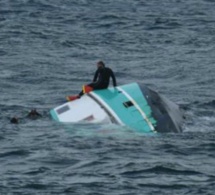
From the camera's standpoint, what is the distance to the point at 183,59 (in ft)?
169

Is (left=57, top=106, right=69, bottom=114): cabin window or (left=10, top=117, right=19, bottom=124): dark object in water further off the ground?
(left=57, top=106, right=69, bottom=114): cabin window

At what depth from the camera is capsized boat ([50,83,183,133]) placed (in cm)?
3575

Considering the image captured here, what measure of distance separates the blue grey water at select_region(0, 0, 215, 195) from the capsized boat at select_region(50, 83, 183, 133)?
1.66 ft

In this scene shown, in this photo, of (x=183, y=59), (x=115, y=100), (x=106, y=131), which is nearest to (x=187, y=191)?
(x=106, y=131)

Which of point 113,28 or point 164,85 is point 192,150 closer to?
point 164,85

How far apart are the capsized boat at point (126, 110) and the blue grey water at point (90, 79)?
0.51m

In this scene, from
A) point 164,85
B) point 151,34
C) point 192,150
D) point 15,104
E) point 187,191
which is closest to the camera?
point 187,191

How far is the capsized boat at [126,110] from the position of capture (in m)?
35.8

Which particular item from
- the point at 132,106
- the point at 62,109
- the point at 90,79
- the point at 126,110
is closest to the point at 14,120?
the point at 62,109

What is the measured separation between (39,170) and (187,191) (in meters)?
4.42

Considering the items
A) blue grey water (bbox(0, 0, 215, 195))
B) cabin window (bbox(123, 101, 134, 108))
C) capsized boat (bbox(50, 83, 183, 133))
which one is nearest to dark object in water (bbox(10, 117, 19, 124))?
blue grey water (bbox(0, 0, 215, 195))

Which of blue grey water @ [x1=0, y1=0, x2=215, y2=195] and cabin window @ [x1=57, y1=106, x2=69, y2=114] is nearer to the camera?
blue grey water @ [x1=0, y1=0, x2=215, y2=195]

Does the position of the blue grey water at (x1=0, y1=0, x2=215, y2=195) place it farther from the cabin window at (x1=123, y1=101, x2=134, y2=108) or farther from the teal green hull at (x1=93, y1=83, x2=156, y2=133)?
the cabin window at (x1=123, y1=101, x2=134, y2=108)

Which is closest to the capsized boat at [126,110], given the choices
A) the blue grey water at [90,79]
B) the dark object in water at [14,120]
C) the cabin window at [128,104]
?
the cabin window at [128,104]
